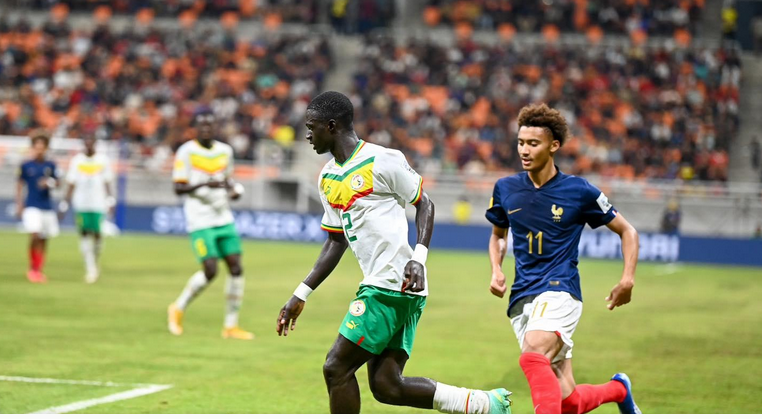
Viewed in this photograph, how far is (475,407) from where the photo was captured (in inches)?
244

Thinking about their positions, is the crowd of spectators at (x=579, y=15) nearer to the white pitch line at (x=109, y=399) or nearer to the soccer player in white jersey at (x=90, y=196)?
the soccer player in white jersey at (x=90, y=196)

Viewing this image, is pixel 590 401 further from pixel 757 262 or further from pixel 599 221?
pixel 757 262

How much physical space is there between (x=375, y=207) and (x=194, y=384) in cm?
347

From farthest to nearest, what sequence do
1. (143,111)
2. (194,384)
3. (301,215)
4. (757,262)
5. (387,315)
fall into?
(143,111) → (301,215) → (757,262) → (194,384) → (387,315)

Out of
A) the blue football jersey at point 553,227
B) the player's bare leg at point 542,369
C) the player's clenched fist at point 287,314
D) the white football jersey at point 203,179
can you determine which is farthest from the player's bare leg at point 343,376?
the white football jersey at point 203,179

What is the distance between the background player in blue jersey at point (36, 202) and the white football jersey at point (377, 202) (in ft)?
40.4

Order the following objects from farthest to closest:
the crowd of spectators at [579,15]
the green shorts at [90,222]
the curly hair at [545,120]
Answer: the crowd of spectators at [579,15] → the green shorts at [90,222] → the curly hair at [545,120]

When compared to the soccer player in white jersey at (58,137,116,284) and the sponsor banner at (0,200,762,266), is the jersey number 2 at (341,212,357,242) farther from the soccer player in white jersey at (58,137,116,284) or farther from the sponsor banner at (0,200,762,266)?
the sponsor banner at (0,200,762,266)

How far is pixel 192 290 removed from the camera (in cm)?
1204

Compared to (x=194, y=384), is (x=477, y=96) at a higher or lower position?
higher

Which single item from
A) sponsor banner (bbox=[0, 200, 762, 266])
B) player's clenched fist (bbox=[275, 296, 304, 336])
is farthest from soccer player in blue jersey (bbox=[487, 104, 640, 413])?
sponsor banner (bbox=[0, 200, 762, 266])

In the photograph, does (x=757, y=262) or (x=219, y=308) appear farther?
(x=757, y=262)

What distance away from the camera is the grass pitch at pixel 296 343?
27.9ft

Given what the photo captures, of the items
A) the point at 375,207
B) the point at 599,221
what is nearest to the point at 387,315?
the point at 375,207
